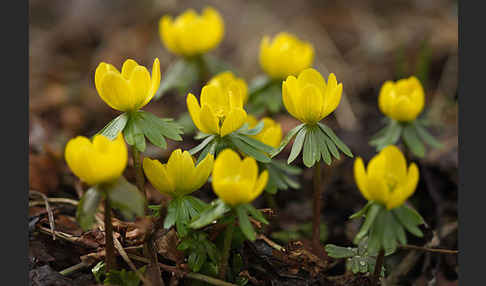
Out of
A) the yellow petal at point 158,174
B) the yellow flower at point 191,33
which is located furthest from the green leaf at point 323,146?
the yellow flower at point 191,33

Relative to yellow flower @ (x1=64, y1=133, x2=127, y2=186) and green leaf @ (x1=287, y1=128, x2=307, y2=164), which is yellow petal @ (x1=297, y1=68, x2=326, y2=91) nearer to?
green leaf @ (x1=287, y1=128, x2=307, y2=164)

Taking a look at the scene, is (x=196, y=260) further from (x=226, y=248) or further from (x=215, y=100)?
(x=215, y=100)

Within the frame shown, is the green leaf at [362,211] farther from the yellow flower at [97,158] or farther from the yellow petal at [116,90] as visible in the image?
the yellow petal at [116,90]

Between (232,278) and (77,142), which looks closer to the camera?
(77,142)

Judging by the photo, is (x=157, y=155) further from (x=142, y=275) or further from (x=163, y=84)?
(x=142, y=275)

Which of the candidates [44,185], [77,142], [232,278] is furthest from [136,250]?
[44,185]
